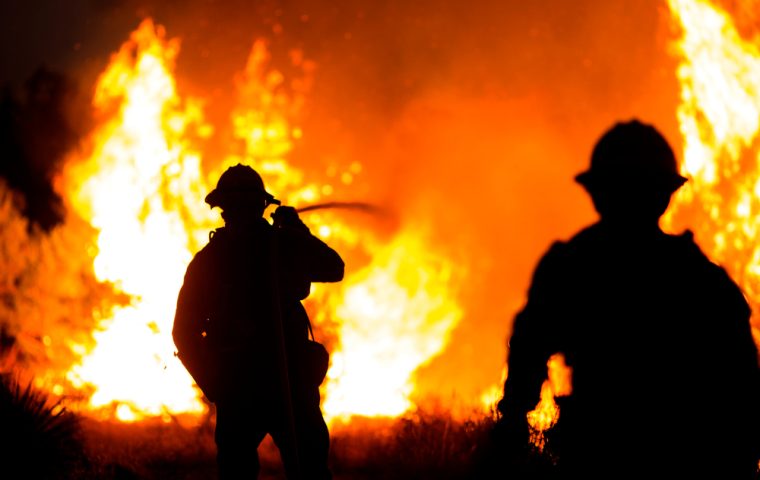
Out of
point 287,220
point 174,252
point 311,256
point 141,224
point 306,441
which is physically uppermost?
point 141,224

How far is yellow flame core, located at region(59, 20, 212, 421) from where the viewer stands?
28.8ft

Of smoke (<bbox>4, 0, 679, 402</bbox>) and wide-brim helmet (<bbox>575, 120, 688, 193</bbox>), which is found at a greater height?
smoke (<bbox>4, 0, 679, 402</bbox>)

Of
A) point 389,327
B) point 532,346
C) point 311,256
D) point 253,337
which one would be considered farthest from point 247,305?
point 389,327

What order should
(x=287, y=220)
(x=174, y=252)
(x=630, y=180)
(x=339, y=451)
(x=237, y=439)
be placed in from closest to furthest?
(x=630, y=180) < (x=237, y=439) < (x=287, y=220) < (x=339, y=451) < (x=174, y=252)

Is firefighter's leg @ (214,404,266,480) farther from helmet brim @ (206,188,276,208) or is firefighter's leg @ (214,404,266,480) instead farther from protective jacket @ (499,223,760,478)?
protective jacket @ (499,223,760,478)

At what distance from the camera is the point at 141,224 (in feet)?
29.1

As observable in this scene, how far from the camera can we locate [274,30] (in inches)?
428

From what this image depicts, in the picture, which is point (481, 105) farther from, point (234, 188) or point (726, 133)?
point (234, 188)

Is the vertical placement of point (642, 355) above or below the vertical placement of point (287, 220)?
below

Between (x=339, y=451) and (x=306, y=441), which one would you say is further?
(x=339, y=451)

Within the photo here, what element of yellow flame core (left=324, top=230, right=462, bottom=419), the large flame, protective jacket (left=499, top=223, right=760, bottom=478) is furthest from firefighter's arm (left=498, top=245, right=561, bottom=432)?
the large flame

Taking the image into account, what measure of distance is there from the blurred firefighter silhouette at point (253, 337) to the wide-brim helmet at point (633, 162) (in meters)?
2.42

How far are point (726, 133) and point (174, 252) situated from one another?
7038mm

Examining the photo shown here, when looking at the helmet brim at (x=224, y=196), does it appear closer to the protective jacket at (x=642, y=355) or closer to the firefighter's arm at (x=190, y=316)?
the firefighter's arm at (x=190, y=316)
